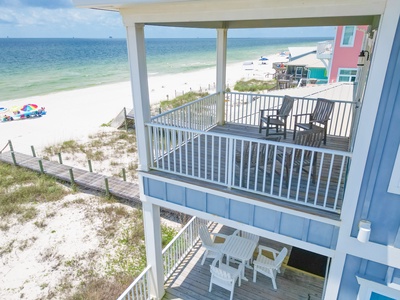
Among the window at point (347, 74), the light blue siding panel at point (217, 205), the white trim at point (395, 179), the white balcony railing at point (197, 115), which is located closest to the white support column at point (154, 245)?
the light blue siding panel at point (217, 205)

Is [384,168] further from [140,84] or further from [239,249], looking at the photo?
[239,249]

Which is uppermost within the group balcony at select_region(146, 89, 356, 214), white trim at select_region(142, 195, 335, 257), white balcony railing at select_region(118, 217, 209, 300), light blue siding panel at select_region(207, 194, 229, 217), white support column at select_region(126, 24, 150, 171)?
white support column at select_region(126, 24, 150, 171)

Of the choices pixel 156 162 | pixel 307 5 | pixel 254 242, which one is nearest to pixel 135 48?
pixel 156 162

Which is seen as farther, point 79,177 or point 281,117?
point 79,177

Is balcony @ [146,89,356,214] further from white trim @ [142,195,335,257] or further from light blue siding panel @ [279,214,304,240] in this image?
white trim @ [142,195,335,257]

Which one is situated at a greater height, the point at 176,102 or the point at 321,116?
the point at 321,116

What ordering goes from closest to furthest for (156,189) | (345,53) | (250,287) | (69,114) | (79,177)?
1. (156,189)
2. (250,287)
3. (79,177)
4. (345,53)
5. (69,114)

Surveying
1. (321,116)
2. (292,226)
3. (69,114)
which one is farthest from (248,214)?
(69,114)

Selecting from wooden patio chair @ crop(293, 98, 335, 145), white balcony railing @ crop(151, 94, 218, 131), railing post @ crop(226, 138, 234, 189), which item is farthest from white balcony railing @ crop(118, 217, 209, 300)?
wooden patio chair @ crop(293, 98, 335, 145)
